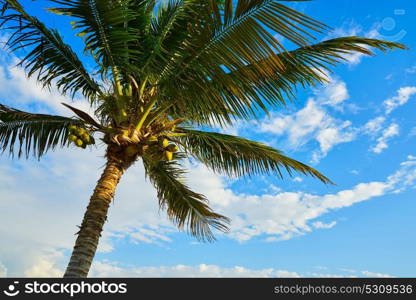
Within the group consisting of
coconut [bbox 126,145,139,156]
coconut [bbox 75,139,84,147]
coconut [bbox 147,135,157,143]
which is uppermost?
coconut [bbox 147,135,157,143]

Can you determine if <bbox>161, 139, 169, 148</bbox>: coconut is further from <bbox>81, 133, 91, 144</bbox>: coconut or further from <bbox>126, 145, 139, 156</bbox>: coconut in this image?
<bbox>81, 133, 91, 144</bbox>: coconut

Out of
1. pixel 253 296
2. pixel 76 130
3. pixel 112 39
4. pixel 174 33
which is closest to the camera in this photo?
pixel 253 296

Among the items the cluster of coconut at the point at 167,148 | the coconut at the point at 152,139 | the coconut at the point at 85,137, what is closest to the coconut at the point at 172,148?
the cluster of coconut at the point at 167,148

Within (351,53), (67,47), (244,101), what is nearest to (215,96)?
(244,101)

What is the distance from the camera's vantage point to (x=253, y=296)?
4.03 meters

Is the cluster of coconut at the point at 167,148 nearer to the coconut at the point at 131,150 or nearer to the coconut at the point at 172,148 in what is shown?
the coconut at the point at 172,148

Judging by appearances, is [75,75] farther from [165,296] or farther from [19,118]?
[165,296]

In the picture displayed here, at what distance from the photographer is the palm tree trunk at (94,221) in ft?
15.5

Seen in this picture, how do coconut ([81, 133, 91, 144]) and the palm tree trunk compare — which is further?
coconut ([81, 133, 91, 144])

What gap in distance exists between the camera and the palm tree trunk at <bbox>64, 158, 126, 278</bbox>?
4.72 metres

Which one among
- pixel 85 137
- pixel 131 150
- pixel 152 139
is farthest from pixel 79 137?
pixel 152 139

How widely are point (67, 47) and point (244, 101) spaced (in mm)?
3158

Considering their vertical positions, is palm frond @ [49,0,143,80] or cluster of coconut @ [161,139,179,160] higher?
palm frond @ [49,0,143,80]

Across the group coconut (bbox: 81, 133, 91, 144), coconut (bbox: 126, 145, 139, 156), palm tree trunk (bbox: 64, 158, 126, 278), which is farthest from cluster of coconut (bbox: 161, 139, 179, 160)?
coconut (bbox: 81, 133, 91, 144)
